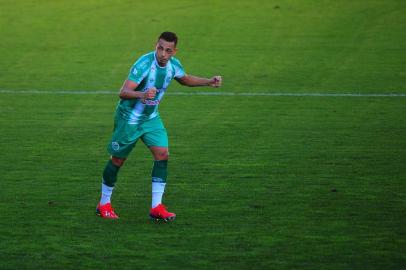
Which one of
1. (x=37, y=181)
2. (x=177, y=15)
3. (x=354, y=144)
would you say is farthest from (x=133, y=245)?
(x=177, y=15)

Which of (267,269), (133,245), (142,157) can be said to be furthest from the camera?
(142,157)

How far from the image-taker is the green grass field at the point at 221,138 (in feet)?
28.7

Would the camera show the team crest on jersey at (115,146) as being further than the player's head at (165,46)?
Yes

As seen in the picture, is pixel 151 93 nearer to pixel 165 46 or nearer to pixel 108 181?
pixel 165 46

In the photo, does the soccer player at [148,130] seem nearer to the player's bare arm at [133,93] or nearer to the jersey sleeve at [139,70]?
the jersey sleeve at [139,70]

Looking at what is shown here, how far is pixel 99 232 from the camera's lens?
9125mm

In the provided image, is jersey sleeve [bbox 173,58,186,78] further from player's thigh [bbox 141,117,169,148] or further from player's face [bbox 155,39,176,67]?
player's thigh [bbox 141,117,169,148]

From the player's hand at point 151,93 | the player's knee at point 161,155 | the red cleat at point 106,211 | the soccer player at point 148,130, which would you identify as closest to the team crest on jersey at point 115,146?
the soccer player at point 148,130

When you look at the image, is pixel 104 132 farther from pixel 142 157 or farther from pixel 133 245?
pixel 133 245

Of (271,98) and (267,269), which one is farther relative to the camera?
(271,98)

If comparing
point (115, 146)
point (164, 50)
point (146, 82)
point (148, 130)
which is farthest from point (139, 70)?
point (115, 146)

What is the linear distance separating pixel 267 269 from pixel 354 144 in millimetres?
5570

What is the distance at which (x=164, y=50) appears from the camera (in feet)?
30.5

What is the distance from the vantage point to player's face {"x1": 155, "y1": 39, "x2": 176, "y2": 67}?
927cm
